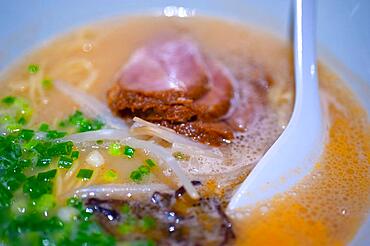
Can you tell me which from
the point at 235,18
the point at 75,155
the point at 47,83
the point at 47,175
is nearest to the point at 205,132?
the point at 75,155

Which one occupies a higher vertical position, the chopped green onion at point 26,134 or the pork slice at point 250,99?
the pork slice at point 250,99

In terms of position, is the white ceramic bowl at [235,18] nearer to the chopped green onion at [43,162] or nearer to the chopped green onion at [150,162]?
the chopped green onion at [43,162]

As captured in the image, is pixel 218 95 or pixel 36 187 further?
pixel 218 95

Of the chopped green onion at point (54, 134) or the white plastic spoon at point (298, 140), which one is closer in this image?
the white plastic spoon at point (298, 140)

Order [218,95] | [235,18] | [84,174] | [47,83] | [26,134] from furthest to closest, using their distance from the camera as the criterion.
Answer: [235,18], [47,83], [218,95], [26,134], [84,174]

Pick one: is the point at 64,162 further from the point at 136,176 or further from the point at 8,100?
the point at 8,100

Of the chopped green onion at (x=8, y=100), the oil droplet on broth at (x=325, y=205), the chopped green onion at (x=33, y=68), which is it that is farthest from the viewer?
the chopped green onion at (x=33, y=68)

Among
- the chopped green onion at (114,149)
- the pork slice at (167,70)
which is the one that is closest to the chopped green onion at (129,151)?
the chopped green onion at (114,149)

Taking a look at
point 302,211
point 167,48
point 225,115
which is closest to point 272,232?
point 302,211
